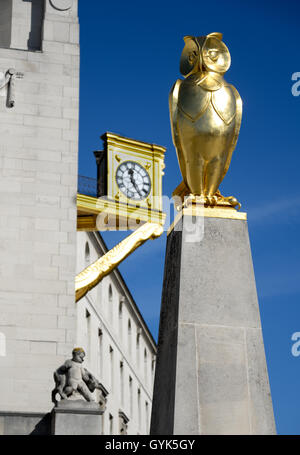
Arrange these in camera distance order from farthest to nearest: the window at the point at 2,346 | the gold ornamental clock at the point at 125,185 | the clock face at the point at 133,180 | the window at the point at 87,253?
the window at the point at 87,253, the clock face at the point at 133,180, the gold ornamental clock at the point at 125,185, the window at the point at 2,346

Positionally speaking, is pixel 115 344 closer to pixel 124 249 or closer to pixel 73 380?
pixel 124 249

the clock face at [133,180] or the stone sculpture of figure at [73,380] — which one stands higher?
the clock face at [133,180]

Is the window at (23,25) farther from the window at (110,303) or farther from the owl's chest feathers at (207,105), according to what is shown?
the window at (110,303)

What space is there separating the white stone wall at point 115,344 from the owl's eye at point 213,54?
3392 centimetres

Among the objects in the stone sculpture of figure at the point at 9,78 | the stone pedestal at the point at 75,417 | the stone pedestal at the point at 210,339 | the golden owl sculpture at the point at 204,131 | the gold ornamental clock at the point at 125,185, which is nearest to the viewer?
the stone pedestal at the point at 210,339

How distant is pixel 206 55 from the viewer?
631 inches

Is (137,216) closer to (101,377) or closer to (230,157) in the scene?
(230,157)

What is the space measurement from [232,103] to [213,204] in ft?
5.45

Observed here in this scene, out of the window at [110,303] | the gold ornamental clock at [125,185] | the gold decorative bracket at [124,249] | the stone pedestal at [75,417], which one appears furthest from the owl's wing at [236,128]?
the window at [110,303]

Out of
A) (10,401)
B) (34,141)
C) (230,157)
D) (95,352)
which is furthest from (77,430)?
(95,352)

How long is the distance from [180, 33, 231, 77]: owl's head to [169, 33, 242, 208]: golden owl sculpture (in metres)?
0.22

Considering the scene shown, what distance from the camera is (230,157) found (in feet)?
51.8

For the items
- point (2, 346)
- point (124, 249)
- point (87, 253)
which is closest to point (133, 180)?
point (124, 249)

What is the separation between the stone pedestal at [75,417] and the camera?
18.8 meters
